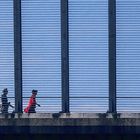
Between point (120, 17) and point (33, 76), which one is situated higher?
point (120, 17)

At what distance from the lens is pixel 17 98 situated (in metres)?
31.6

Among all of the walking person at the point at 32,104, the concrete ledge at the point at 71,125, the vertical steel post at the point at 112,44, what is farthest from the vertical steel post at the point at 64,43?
the concrete ledge at the point at 71,125

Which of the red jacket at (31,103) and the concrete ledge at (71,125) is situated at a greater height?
the red jacket at (31,103)

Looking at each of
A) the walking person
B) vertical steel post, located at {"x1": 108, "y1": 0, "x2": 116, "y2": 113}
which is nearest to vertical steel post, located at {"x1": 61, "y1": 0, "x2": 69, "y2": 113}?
the walking person

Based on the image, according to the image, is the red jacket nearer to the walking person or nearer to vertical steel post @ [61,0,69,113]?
the walking person

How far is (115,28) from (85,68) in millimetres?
1682

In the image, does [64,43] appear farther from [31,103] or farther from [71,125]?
[71,125]

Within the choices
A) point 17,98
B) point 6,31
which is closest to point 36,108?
point 17,98

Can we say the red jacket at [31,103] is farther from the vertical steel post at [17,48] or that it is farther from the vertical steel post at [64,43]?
the vertical steel post at [64,43]

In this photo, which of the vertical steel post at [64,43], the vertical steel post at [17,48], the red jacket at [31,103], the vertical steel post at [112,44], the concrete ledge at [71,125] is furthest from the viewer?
the vertical steel post at [17,48]

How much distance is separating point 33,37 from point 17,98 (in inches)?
84.9

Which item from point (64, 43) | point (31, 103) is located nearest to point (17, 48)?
point (64, 43)
